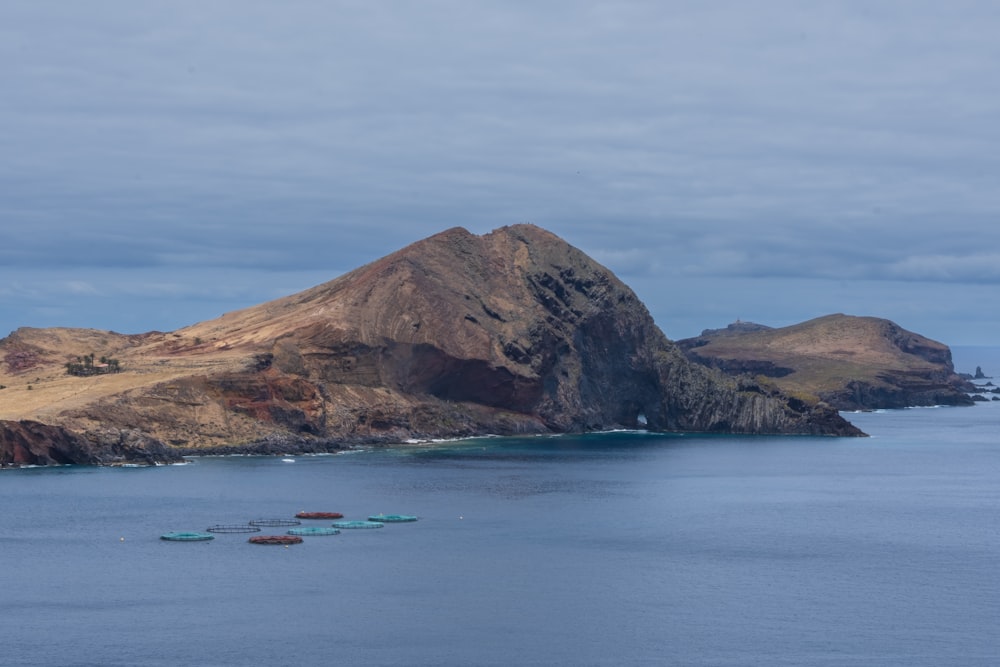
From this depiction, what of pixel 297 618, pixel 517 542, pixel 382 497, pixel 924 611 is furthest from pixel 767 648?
pixel 382 497

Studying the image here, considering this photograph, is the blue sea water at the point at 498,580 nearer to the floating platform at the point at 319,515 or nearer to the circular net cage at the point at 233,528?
the circular net cage at the point at 233,528

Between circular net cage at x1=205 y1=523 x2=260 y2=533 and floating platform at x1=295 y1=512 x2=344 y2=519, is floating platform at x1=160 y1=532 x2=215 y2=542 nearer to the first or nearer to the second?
circular net cage at x1=205 y1=523 x2=260 y2=533

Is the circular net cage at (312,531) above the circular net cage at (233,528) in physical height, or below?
below

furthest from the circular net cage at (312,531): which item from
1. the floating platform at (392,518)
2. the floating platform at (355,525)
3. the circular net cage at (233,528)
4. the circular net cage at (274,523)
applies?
the floating platform at (392,518)

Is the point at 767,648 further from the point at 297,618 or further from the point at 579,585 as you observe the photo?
the point at 297,618

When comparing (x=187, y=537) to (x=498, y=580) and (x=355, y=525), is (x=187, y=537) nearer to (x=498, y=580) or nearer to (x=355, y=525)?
(x=355, y=525)

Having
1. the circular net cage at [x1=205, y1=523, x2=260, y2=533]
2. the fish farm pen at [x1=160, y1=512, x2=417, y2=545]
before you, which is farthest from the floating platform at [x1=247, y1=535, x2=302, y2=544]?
the circular net cage at [x1=205, y1=523, x2=260, y2=533]
